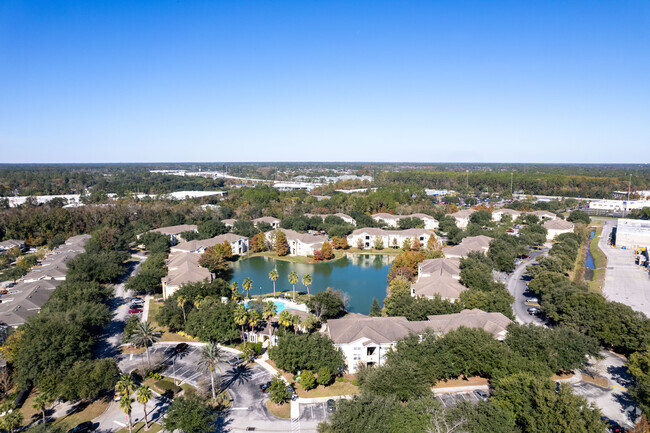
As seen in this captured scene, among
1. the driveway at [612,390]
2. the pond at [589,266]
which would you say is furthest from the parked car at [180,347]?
the pond at [589,266]

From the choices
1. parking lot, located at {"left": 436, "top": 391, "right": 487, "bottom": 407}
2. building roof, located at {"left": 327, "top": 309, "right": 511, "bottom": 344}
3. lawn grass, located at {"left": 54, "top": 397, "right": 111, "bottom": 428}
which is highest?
building roof, located at {"left": 327, "top": 309, "right": 511, "bottom": 344}

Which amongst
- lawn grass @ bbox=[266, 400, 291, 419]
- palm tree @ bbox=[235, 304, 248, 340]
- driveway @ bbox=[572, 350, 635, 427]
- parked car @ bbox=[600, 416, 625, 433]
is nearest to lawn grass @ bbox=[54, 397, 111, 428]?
palm tree @ bbox=[235, 304, 248, 340]

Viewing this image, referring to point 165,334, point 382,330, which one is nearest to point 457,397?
point 382,330

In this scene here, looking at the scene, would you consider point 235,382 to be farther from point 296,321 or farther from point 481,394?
point 481,394

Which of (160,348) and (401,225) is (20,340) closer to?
(160,348)

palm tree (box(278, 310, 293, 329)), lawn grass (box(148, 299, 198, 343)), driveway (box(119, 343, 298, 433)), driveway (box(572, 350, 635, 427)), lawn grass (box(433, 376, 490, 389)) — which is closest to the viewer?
driveway (box(119, 343, 298, 433))

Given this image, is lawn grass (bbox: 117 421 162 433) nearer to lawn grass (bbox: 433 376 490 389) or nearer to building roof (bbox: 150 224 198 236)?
lawn grass (bbox: 433 376 490 389)

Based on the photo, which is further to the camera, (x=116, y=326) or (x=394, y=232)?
(x=394, y=232)
